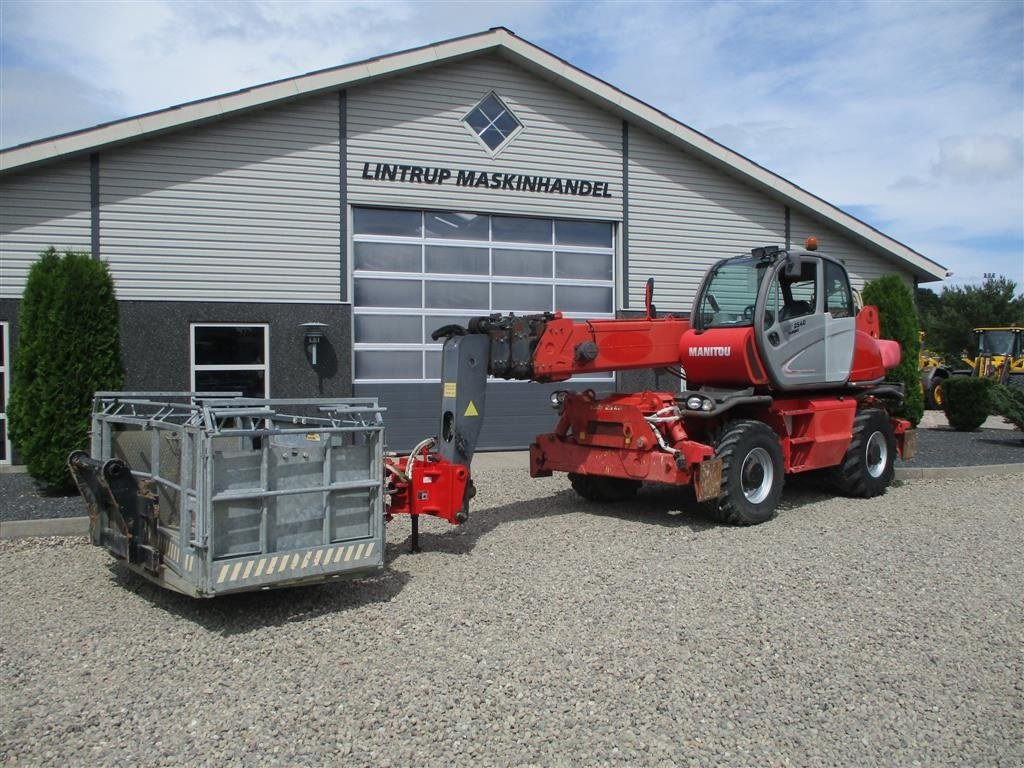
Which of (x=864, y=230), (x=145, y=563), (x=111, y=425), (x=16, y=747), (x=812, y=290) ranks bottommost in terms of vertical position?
(x=16, y=747)

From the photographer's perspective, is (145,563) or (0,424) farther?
(0,424)

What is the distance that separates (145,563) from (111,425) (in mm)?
1500

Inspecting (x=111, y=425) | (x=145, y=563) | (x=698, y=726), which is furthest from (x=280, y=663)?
(x=111, y=425)

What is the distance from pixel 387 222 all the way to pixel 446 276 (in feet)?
4.33

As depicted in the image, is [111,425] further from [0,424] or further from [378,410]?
[0,424]

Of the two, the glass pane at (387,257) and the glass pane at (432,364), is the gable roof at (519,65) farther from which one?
the glass pane at (432,364)

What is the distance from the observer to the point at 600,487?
34.0 ft

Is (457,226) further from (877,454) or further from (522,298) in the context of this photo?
(877,454)

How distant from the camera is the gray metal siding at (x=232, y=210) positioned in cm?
1334

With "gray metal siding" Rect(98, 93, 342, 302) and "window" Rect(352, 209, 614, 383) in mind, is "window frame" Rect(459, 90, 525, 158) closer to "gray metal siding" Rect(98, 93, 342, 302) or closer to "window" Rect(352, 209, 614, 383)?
"window" Rect(352, 209, 614, 383)

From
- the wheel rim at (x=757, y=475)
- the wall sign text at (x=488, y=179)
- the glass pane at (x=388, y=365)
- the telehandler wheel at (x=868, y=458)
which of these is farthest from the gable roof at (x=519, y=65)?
the wheel rim at (x=757, y=475)

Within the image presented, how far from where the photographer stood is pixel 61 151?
41.0ft

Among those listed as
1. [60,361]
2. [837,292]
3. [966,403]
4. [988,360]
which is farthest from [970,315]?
[60,361]

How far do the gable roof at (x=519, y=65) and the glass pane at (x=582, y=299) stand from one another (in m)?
3.16
